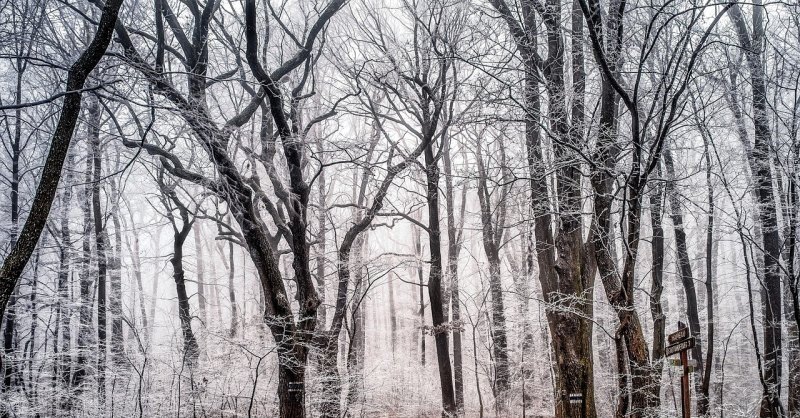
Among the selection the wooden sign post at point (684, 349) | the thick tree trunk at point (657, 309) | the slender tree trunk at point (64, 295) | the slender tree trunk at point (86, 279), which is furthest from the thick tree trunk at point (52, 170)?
the slender tree trunk at point (86, 279)

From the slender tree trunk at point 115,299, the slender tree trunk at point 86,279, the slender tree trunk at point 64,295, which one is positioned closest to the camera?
the slender tree trunk at point 64,295

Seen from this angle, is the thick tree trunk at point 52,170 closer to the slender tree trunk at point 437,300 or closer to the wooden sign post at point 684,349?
the wooden sign post at point 684,349

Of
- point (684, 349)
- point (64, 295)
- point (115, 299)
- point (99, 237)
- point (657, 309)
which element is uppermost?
point (99, 237)

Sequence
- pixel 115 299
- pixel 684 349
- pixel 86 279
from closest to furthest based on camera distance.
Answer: pixel 684 349
pixel 86 279
pixel 115 299

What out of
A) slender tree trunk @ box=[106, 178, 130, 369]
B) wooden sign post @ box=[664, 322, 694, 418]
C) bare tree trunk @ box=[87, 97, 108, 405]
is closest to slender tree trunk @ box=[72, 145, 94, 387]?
bare tree trunk @ box=[87, 97, 108, 405]

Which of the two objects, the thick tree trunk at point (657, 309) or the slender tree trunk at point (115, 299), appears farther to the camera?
the slender tree trunk at point (115, 299)

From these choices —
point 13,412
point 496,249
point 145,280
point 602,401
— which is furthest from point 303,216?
point 145,280

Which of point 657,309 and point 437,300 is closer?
point 657,309

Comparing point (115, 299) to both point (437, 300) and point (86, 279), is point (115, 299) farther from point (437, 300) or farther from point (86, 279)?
point (437, 300)

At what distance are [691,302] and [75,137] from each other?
1304cm

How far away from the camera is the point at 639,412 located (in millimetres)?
5609

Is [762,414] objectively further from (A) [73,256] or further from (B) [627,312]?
(A) [73,256]

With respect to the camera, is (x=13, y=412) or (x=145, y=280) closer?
(x=13, y=412)

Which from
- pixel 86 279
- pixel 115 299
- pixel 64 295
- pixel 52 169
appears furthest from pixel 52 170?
pixel 115 299
